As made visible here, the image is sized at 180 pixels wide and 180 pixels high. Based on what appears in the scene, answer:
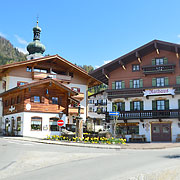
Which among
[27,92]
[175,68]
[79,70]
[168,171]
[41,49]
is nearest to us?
[168,171]

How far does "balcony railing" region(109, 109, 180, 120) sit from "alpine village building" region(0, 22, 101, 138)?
528 cm

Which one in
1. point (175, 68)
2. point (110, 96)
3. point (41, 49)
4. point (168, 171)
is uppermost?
point (41, 49)

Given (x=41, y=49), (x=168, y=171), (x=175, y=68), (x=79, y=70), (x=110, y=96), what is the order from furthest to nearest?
(x=41, y=49) < (x=79, y=70) < (x=110, y=96) < (x=175, y=68) < (x=168, y=171)

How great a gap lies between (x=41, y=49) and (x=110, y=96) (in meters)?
22.0

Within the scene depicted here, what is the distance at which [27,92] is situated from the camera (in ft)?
93.6

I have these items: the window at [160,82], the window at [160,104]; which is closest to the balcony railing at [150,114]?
the window at [160,104]

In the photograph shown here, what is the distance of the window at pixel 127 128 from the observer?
1230 inches

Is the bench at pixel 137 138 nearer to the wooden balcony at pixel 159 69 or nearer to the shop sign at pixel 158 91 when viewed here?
the shop sign at pixel 158 91

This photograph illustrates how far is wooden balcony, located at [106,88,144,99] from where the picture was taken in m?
31.2

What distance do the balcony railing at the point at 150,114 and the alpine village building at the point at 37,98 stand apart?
5.28m

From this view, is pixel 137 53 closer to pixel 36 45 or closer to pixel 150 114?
pixel 150 114

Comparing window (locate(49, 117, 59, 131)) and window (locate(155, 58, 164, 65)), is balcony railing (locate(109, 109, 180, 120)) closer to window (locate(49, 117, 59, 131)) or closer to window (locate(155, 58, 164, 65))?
window (locate(155, 58, 164, 65))

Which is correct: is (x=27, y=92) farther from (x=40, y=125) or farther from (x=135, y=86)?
(x=135, y=86)

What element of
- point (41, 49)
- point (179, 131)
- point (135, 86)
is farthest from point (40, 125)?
point (41, 49)
